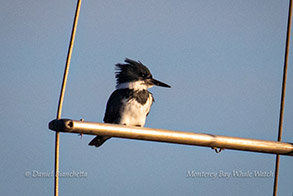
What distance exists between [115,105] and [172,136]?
11.7 feet

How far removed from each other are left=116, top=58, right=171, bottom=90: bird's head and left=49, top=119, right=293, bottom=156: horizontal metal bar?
3.54 m

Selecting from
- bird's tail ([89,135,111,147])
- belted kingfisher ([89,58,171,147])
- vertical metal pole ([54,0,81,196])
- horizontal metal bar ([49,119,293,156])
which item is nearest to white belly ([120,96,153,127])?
belted kingfisher ([89,58,171,147])

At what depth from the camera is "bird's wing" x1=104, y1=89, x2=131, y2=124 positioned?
21.0 feet

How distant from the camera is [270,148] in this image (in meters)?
3.25

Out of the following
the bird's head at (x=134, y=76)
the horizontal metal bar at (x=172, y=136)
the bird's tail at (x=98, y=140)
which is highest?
the bird's head at (x=134, y=76)

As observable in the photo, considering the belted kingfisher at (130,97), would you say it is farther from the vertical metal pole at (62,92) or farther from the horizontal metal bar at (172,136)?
the horizontal metal bar at (172,136)

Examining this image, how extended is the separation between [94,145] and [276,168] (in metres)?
2.87

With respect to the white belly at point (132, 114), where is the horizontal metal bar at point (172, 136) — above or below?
below

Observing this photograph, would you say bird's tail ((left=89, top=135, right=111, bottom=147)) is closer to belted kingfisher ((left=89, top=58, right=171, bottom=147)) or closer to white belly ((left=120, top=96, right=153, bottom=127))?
belted kingfisher ((left=89, top=58, right=171, bottom=147))

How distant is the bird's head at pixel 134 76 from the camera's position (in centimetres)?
679

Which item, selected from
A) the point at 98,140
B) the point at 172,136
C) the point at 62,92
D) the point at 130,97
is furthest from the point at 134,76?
the point at 172,136

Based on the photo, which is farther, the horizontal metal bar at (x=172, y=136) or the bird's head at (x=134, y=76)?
the bird's head at (x=134, y=76)

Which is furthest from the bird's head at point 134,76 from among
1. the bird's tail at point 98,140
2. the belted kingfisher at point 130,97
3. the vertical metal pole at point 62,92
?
the vertical metal pole at point 62,92

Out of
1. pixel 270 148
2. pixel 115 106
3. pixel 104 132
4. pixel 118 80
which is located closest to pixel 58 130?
pixel 104 132
